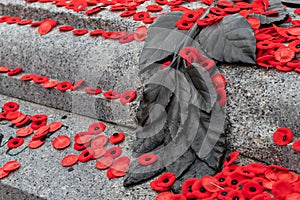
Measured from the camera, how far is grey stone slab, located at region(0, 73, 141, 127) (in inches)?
120

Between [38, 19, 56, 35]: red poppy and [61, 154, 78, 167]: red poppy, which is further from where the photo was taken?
[38, 19, 56, 35]: red poppy

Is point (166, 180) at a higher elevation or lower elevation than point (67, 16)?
lower

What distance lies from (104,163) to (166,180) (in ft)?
1.28

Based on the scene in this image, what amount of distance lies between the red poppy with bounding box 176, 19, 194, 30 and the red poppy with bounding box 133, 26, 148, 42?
Result: 280mm

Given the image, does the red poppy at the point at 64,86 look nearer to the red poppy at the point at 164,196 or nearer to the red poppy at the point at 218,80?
the red poppy at the point at 218,80

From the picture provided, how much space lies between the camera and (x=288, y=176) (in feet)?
7.95

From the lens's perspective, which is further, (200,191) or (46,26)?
(46,26)

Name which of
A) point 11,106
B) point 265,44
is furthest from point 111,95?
point 265,44

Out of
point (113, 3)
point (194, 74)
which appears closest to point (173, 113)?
point (194, 74)

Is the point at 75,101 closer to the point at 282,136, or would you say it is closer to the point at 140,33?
the point at 140,33

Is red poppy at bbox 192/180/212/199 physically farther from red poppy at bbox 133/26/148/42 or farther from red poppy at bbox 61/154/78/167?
red poppy at bbox 133/26/148/42

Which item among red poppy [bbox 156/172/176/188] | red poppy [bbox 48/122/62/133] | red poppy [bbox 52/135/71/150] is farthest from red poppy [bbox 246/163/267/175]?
red poppy [bbox 48/122/62/133]

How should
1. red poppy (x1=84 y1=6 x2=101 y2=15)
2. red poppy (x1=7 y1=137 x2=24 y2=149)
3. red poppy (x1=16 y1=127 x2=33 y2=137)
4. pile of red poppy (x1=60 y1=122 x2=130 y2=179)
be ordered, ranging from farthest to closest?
1. red poppy (x1=84 y1=6 x2=101 y2=15)
2. red poppy (x1=16 y1=127 x2=33 y2=137)
3. red poppy (x1=7 y1=137 x2=24 y2=149)
4. pile of red poppy (x1=60 y1=122 x2=130 y2=179)

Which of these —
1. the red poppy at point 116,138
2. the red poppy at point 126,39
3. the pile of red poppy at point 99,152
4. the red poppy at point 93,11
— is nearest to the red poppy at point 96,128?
Result: the pile of red poppy at point 99,152
